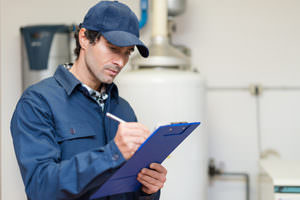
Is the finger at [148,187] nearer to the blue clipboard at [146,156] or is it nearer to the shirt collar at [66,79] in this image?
the blue clipboard at [146,156]

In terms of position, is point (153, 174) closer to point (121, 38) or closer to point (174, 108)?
point (121, 38)

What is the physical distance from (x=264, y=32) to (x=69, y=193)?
1.84 meters

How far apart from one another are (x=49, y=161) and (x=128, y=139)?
0.20m

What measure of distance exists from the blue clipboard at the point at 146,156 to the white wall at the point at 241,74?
1422 mm

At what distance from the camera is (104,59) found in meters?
0.96

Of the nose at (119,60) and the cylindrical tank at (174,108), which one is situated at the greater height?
the nose at (119,60)

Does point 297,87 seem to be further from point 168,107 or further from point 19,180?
point 19,180

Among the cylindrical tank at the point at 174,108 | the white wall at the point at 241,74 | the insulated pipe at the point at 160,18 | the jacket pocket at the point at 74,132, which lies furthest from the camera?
the white wall at the point at 241,74

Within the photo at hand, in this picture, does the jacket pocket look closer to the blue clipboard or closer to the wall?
the blue clipboard

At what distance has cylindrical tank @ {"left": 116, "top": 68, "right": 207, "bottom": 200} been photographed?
68.2 inches

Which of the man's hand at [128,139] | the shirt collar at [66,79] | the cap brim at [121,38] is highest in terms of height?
the cap brim at [121,38]

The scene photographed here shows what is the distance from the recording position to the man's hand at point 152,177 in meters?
0.92

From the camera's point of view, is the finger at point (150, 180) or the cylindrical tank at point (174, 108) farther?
the cylindrical tank at point (174, 108)

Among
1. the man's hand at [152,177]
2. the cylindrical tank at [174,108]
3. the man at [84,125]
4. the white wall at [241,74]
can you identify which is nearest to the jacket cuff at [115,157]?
the man at [84,125]
